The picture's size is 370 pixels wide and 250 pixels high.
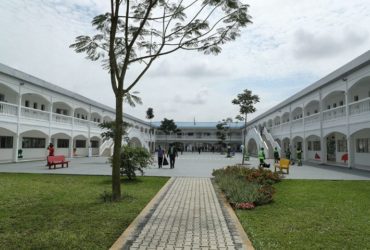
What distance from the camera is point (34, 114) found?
2762cm

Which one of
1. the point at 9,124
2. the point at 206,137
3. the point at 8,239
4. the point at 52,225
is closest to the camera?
the point at 8,239

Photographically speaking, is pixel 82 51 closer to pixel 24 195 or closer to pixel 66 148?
pixel 24 195

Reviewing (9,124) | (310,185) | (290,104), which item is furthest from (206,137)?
(310,185)

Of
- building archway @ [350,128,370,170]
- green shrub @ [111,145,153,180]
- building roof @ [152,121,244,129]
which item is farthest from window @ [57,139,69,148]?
building roof @ [152,121,244,129]

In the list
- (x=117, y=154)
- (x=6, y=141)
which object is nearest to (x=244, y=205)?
(x=117, y=154)

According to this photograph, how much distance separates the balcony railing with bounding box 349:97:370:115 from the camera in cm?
1994

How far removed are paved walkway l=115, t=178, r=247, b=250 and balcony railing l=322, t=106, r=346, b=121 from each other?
1686 centimetres

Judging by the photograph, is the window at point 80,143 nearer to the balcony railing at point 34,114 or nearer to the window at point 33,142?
the window at point 33,142

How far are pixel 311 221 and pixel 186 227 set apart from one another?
292 cm

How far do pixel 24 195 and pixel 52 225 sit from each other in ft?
14.3

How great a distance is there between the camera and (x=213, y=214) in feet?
26.7

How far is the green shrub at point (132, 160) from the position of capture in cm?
1483

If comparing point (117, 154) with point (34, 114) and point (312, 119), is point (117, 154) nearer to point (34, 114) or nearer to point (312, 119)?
point (34, 114)

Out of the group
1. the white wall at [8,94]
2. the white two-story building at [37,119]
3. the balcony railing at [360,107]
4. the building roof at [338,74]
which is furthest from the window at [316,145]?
the white wall at [8,94]
